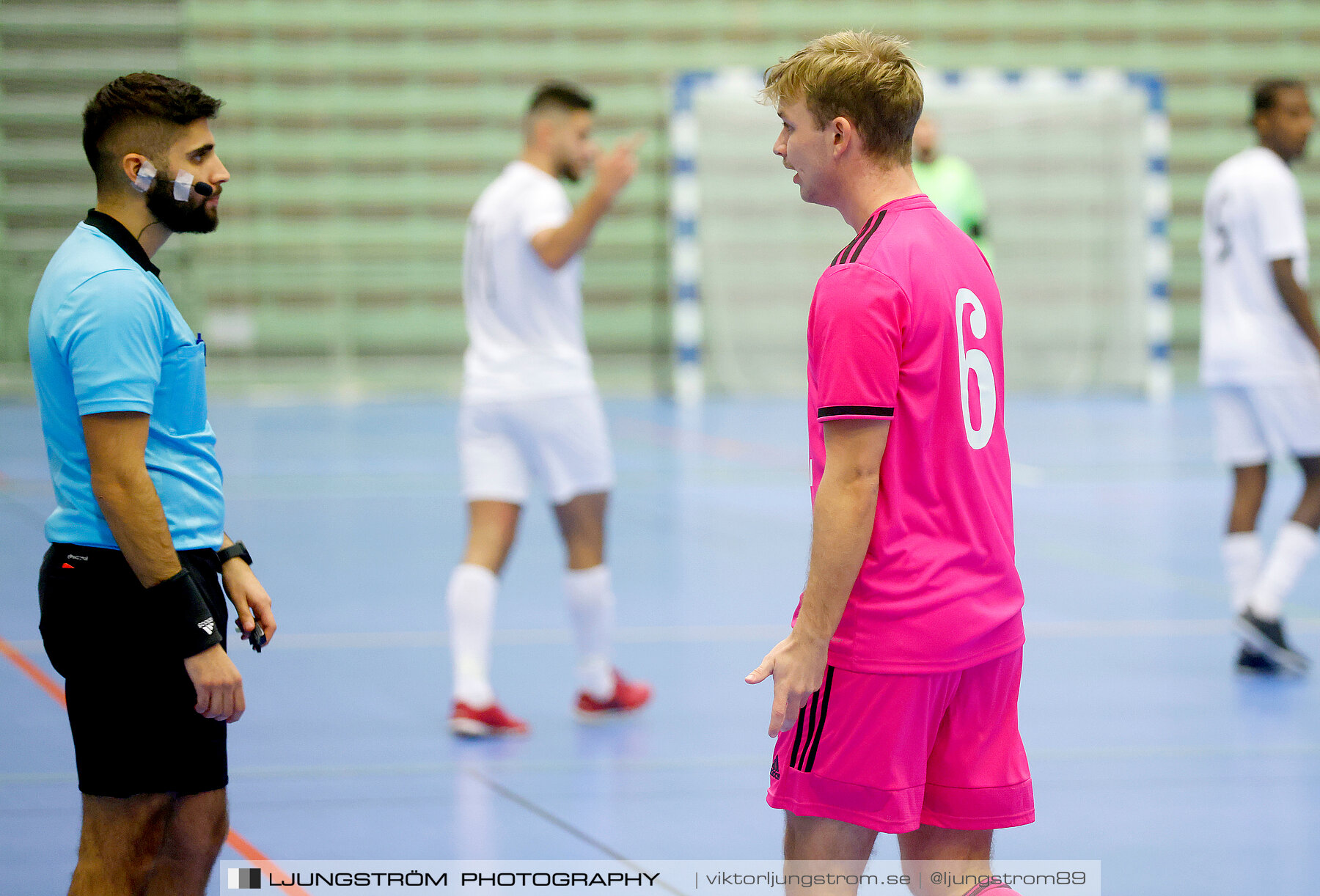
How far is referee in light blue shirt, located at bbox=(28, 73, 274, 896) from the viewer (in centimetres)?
215

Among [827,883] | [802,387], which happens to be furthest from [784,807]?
[802,387]

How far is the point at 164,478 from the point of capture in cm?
229

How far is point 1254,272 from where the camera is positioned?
16.3 feet

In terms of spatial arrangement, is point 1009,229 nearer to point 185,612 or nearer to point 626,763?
point 626,763

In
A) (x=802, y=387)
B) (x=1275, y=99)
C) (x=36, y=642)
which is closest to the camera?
(x=1275, y=99)

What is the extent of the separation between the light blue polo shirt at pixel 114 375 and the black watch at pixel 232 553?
1.8 inches

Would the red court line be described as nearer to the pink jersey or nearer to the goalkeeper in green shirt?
the pink jersey

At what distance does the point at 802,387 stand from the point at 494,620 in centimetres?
1035

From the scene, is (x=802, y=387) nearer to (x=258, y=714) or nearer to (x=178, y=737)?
(x=258, y=714)

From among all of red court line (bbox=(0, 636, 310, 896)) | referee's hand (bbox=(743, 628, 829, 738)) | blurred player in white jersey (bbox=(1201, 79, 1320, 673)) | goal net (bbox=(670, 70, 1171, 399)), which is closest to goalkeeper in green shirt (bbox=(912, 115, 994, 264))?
goal net (bbox=(670, 70, 1171, 399))

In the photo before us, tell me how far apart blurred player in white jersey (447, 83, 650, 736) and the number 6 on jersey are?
242 cm

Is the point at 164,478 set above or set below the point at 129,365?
below

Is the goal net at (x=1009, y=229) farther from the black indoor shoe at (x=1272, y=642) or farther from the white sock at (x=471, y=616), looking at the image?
the white sock at (x=471, y=616)

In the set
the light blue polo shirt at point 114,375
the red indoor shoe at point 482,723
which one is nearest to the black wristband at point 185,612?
the light blue polo shirt at point 114,375
